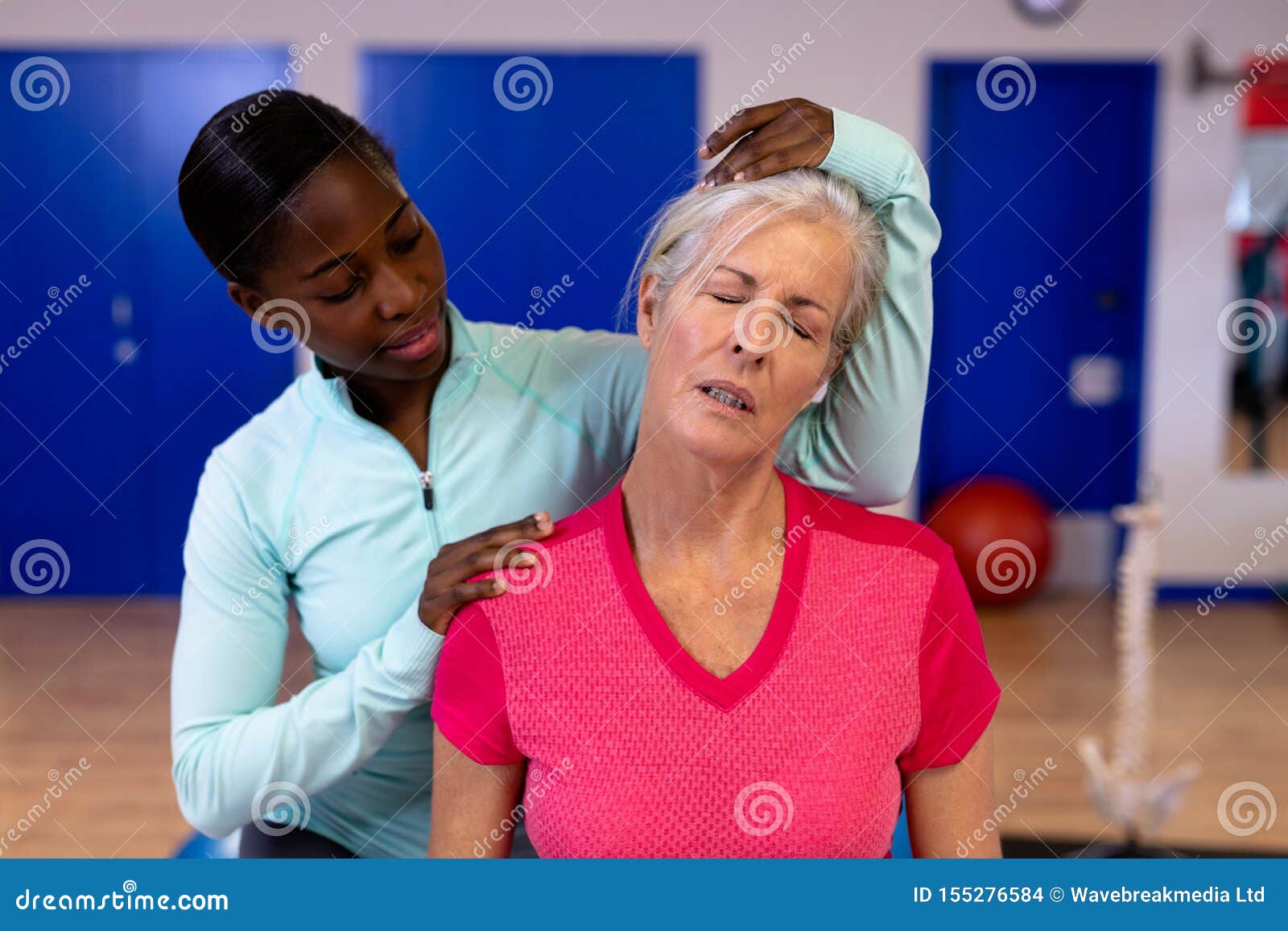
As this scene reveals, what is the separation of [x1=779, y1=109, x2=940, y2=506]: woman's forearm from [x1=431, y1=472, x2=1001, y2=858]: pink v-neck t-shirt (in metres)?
0.14

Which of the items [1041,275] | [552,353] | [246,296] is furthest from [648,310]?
A: [1041,275]

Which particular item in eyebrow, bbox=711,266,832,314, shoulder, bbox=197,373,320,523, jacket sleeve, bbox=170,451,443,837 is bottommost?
jacket sleeve, bbox=170,451,443,837

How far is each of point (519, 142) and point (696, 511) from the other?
3816mm

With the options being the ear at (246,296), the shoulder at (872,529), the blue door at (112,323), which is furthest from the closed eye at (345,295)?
the blue door at (112,323)

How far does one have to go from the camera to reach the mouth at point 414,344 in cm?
135

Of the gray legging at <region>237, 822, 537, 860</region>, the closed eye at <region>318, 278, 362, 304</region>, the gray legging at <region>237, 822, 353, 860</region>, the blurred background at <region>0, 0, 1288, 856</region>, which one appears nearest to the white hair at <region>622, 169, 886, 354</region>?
the closed eye at <region>318, 278, 362, 304</region>

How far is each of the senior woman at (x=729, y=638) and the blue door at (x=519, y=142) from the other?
3.61m

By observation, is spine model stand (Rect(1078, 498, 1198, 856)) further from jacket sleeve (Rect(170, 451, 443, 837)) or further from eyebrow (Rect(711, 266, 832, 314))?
jacket sleeve (Rect(170, 451, 443, 837))

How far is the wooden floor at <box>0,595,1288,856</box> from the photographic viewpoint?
3.09m

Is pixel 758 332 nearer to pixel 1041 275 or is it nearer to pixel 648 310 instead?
pixel 648 310

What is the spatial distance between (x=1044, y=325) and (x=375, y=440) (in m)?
4.23

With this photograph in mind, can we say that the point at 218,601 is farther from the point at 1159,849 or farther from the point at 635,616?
the point at 1159,849

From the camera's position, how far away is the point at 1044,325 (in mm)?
5105

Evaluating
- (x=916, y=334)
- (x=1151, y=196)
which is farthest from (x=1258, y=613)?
(x=916, y=334)
